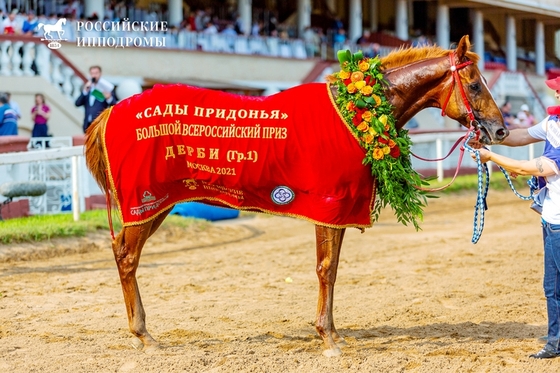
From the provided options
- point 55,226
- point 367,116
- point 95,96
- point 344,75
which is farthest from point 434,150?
point 367,116

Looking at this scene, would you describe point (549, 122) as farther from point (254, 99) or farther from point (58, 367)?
point (58, 367)

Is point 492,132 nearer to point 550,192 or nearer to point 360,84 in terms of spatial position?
point 550,192

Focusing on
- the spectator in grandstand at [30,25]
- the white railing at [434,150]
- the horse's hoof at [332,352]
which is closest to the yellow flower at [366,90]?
the horse's hoof at [332,352]

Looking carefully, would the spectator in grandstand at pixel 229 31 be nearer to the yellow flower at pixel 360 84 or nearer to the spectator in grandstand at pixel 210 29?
the spectator in grandstand at pixel 210 29

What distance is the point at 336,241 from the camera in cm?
575

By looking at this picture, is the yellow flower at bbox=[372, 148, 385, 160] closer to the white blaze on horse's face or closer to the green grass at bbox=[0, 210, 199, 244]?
the white blaze on horse's face

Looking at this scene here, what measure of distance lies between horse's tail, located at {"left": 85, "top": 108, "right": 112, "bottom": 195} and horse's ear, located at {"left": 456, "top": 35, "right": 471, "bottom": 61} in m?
2.52

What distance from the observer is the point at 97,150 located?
598 cm

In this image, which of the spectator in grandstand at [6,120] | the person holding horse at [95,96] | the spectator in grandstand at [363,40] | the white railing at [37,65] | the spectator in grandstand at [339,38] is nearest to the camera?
the spectator in grandstand at [6,120]

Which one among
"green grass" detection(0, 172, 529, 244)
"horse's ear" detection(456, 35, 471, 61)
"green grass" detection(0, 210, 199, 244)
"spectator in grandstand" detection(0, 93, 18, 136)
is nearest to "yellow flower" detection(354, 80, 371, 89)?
"horse's ear" detection(456, 35, 471, 61)

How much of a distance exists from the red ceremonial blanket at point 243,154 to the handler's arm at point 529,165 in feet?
2.86

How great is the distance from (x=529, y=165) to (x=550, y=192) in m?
0.25

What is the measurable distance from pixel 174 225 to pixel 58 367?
594cm

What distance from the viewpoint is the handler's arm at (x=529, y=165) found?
526cm
